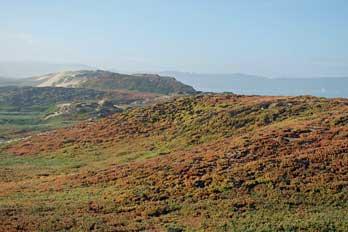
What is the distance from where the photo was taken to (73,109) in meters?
108

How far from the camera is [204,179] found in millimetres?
28500

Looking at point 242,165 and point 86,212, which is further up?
point 242,165

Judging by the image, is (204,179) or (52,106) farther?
(52,106)

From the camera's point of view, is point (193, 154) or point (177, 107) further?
point (177, 107)

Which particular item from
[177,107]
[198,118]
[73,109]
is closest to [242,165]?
[198,118]

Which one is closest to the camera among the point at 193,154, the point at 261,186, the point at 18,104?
the point at 261,186

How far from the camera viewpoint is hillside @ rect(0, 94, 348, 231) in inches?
830

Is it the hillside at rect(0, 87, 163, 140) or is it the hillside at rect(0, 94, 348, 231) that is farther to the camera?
the hillside at rect(0, 87, 163, 140)

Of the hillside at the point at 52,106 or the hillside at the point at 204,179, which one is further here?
the hillside at the point at 52,106

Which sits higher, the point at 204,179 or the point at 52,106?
the point at 204,179

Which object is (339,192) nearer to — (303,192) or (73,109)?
(303,192)

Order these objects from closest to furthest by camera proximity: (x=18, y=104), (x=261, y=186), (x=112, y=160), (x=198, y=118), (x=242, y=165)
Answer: (x=261, y=186) < (x=242, y=165) < (x=112, y=160) < (x=198, y=118) < (x=18, y=104)

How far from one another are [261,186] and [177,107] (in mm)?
39534

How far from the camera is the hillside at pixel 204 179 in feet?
69.2
